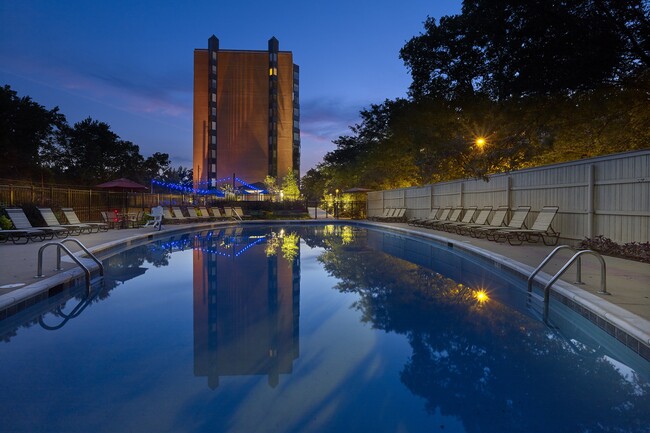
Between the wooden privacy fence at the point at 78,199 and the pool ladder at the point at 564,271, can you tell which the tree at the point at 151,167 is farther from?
the pool ladder at the point at 564,271

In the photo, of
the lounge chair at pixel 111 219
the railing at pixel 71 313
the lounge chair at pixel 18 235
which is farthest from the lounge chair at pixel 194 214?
the railing at pixel 71 313

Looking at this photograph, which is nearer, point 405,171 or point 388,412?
point 388,412

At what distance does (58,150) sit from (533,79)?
41252mm

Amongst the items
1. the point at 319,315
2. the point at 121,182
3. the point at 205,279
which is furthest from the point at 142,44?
the point at 319,315

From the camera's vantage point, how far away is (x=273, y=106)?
58688 millimetres

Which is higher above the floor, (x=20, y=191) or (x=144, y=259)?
(x=20, y=191)

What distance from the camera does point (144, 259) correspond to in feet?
31.2

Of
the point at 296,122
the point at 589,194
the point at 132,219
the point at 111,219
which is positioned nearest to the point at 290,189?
the point at 296,122

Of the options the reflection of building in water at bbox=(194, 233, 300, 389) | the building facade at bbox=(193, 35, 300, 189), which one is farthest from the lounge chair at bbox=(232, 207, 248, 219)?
the building facade at bbox=(193, 35, 300, 189)

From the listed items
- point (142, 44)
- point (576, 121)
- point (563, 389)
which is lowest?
point (563, 389)

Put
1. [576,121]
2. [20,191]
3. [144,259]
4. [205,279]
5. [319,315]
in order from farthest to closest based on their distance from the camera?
[20,191]
[576,121]
[144,259]
[205,279]
[319,315]

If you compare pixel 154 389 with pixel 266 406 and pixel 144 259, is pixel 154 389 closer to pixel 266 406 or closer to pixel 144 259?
pixel 266 406

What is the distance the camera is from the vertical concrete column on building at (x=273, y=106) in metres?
57.9

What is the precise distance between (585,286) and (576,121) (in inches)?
328
